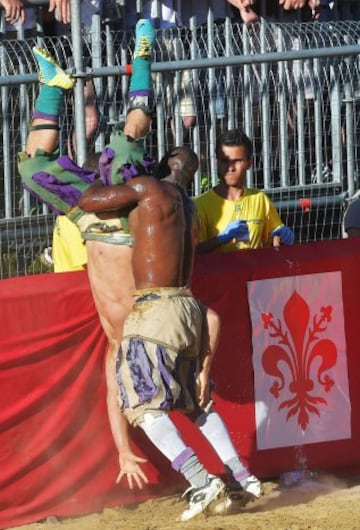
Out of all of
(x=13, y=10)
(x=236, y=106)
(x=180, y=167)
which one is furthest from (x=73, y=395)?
(x=13, y=10)

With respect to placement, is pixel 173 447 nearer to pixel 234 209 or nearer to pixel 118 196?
pixel 118 196

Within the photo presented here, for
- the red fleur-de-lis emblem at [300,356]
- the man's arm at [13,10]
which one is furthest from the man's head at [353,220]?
the man's arm at [13,10]

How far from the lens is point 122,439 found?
7.91m

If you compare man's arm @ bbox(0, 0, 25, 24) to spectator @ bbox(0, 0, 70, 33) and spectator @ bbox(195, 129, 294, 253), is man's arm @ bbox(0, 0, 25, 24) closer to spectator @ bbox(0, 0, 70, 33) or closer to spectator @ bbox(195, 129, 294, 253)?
spectator @ bbox(0, 0, 70, 33)

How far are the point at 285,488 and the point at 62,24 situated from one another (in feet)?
13.9

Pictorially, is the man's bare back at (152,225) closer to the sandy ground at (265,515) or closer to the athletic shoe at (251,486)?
the athletic shoe at (251,486)

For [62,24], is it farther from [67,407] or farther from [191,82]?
[67,407]

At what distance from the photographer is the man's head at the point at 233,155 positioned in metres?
8.65

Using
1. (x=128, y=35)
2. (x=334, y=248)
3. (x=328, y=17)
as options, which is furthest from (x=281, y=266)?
(x=328, y=17)

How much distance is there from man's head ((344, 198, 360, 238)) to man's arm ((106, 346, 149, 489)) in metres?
2.30

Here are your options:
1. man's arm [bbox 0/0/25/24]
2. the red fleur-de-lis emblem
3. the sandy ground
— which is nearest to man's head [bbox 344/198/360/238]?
the red fleur-de-lis emblem

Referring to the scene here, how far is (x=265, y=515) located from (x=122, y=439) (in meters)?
0.93

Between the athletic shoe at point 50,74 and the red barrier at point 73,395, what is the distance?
1.12m

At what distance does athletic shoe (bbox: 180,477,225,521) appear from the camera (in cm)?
734
